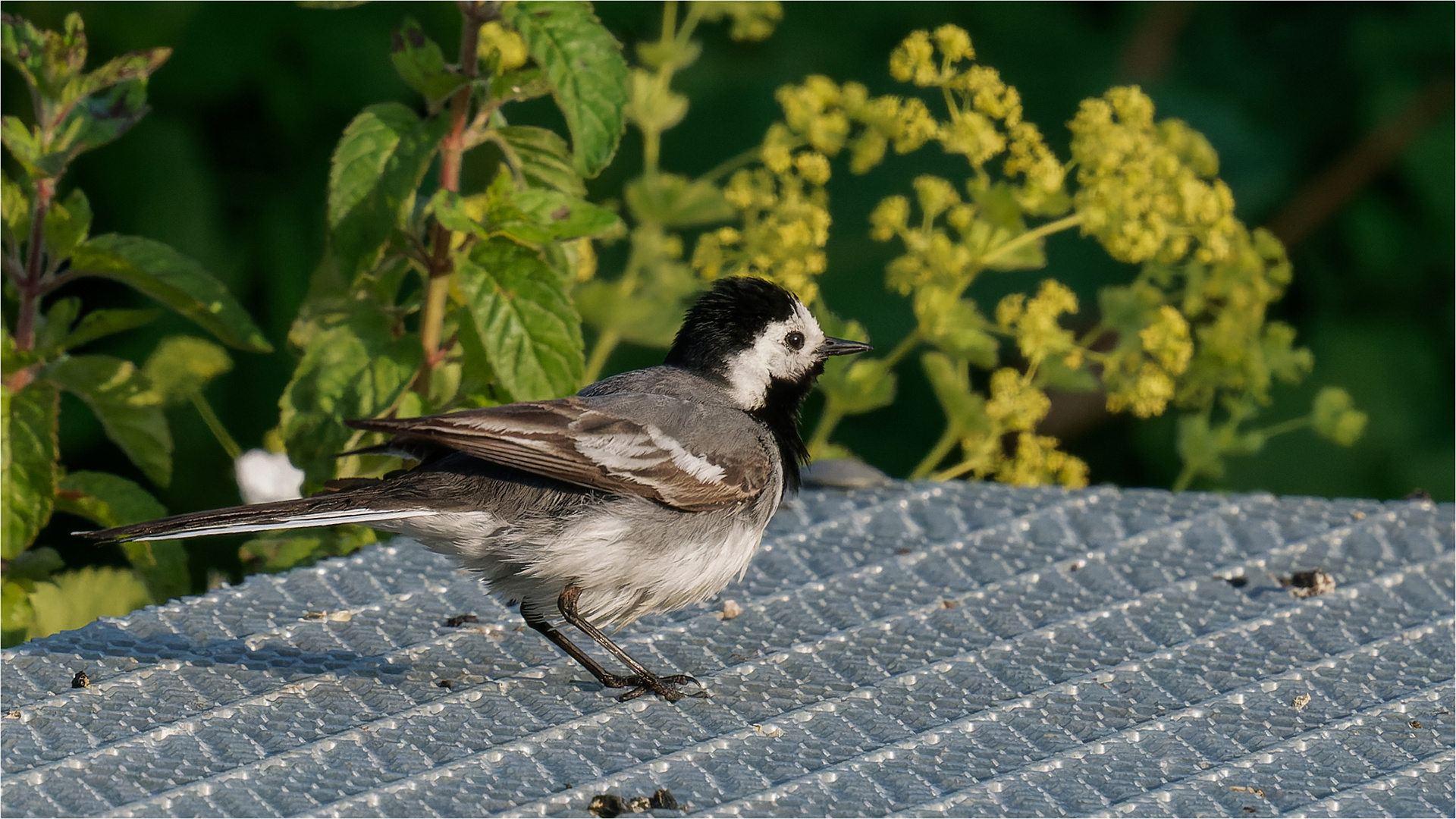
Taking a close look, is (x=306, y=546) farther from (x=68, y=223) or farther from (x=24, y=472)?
(x=68, y=223)

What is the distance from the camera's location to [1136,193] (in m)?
3.53

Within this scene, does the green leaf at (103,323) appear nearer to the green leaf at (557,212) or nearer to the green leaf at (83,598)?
the green leaf at (83,598)

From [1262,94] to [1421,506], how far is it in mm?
2294

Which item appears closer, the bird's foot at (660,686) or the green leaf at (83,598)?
the bird's foot at (660,686)

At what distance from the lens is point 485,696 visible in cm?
240

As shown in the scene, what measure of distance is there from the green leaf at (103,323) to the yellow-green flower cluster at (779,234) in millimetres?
1371

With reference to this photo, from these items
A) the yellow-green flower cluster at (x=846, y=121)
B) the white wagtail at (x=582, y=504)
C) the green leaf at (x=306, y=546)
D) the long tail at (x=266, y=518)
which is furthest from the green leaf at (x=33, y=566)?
the yellow-green flower cluster at (x=846, y=121)

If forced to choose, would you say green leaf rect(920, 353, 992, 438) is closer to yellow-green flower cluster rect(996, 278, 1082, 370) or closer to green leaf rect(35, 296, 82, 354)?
yellow-green flower cluster rect(996, 278, 1082, 370)

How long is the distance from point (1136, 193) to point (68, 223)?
7.59 feet

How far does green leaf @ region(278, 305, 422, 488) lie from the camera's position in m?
3.10

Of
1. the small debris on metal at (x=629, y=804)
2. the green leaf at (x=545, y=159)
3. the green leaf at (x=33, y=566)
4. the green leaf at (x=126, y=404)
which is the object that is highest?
the green leaf at (x=545, y=159)

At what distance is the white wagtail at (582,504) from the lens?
2523 millimetres

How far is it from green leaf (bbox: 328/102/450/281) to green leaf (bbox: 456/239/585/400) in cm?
19

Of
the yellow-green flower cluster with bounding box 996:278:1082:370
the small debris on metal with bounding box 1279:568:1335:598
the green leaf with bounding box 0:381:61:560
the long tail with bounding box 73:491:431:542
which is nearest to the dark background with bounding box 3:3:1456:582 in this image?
the yellow-green flower cluster with bounding box 996:278:1082:370
